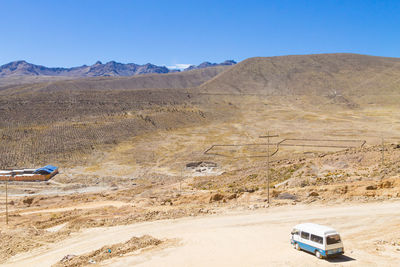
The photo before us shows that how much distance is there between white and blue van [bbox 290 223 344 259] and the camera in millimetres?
15485

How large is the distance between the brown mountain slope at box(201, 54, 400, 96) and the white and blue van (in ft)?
425

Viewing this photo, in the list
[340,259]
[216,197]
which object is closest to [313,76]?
[216,197]

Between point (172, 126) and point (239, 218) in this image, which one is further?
point (172, 126)

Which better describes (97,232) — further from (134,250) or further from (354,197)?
(354,197)

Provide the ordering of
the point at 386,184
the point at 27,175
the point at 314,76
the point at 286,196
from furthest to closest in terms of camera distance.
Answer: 1. the point at 314,76
2. the point at 27,175
3. the point at 286,196
4. the point at 386,184

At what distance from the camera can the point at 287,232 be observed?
20.4 metres

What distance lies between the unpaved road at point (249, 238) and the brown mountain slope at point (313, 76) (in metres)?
122

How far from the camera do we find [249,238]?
19656mm

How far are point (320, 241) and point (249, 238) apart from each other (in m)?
4.82

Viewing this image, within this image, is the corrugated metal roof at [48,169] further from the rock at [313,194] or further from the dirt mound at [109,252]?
the rock at [313,194]

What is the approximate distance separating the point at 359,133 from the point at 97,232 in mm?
71324

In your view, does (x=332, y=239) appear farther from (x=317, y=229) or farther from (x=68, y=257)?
(x=68, y=257)

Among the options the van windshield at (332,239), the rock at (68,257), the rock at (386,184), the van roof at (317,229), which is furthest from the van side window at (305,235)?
the rock at (386,184)

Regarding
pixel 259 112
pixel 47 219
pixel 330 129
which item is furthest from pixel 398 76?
pixel 47 219
